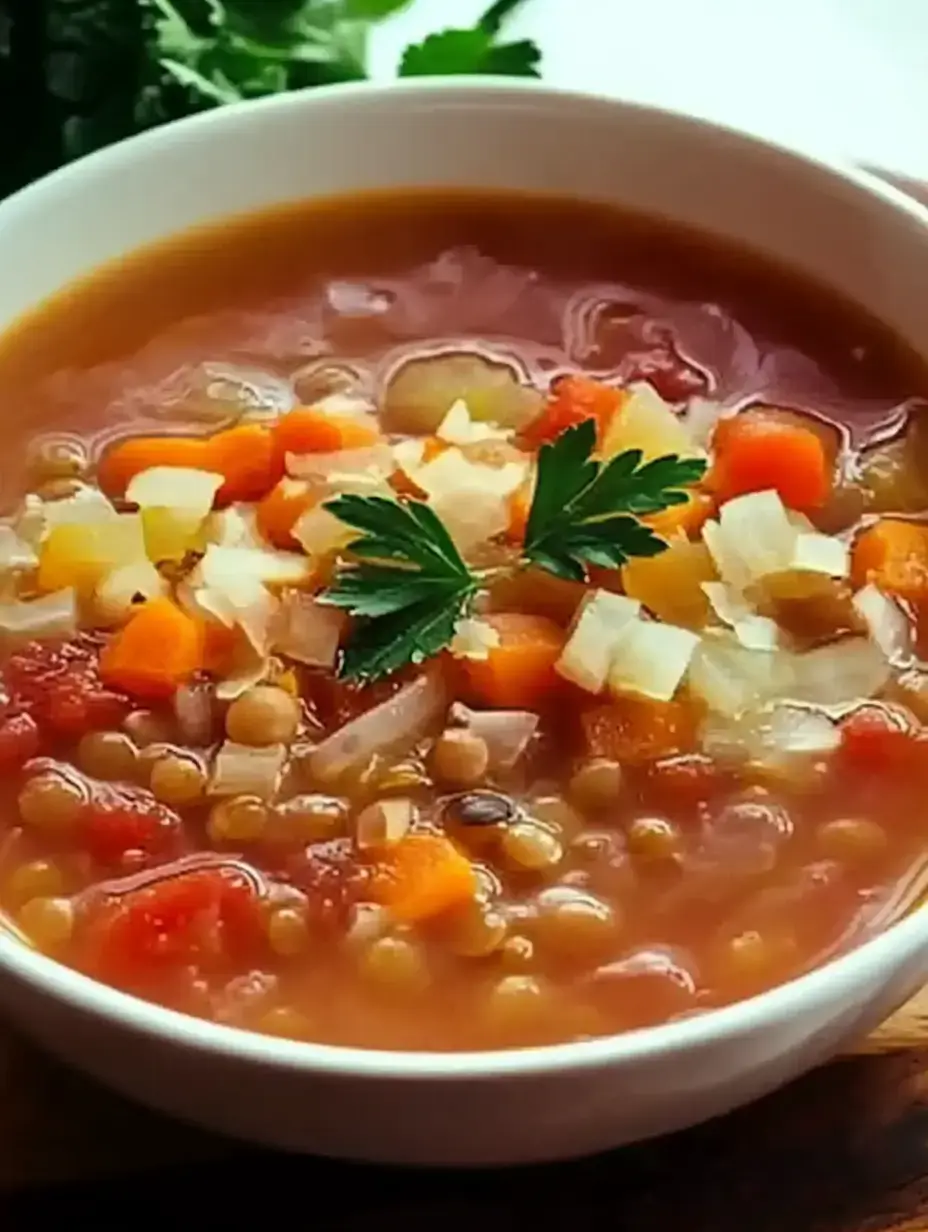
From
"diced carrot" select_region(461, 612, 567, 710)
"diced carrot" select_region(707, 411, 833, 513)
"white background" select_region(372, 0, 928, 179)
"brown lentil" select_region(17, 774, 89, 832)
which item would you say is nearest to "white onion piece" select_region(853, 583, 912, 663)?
"diced carrot" select_region(707, 411, 833, 513)

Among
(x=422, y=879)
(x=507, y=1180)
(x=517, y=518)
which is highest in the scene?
(x=517, y=518)

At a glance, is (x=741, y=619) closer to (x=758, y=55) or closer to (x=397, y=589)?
(x=397, y=589)

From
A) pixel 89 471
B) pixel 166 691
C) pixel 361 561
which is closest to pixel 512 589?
pixel 361 561

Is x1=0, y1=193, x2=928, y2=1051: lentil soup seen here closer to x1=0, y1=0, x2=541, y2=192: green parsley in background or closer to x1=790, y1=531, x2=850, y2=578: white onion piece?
x1=790, y1=531, x2=850, y2=578: white onion piece

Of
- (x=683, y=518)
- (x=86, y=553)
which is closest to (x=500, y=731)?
(x=683, y=518)

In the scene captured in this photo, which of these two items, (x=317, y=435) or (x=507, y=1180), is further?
(x=317, y=435)

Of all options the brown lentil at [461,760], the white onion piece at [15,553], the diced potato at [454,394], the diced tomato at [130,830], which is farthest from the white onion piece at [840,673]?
the white onion piece at [15,553]
